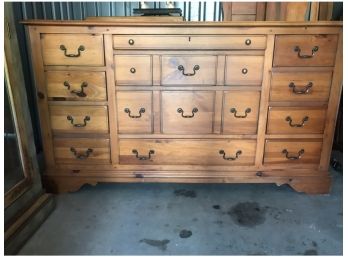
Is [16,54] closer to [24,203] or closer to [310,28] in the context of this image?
[24,203]

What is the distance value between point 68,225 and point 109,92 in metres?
0.73

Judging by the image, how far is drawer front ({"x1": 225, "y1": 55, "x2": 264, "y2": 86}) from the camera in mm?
1535

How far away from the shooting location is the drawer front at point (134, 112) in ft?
5.25

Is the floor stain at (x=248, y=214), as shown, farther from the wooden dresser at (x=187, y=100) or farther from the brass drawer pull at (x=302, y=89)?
the brass drawer pull at (x=302, y=89)

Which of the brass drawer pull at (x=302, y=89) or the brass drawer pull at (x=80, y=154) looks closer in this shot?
the brass drawer pull at (x=302, y=89)

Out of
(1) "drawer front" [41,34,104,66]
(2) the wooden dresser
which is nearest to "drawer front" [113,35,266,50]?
(2) the wooden dresser

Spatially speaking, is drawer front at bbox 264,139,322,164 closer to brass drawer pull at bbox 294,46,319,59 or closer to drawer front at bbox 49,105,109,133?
brass drawer pull at bbox 294,46,319,59

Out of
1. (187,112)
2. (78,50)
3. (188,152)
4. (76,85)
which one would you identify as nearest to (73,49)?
(78,50)

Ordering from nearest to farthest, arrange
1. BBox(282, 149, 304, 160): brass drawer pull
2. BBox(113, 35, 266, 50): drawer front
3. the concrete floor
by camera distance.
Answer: the concrete floor < BBox(113, 35, 266, 50): drawer front < BBox(282, 149, 304, 160): brass drawer pull

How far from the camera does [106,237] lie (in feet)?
4.66

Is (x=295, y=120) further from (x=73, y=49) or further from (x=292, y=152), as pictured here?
(x=73, y=49)

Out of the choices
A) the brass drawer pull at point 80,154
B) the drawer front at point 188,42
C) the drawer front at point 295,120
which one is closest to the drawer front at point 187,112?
the drawer front at point 188,42

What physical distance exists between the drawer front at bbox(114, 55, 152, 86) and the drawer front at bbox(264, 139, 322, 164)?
79cm

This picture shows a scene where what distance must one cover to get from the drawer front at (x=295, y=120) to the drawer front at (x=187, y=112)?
35 cm
